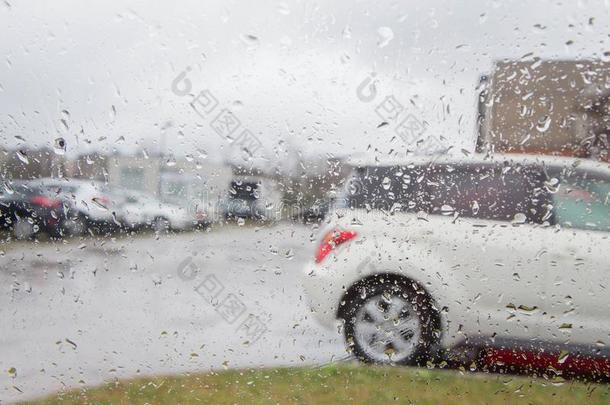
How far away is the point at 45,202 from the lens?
8.79 feet

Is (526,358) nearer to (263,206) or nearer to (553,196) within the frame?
(553,196)

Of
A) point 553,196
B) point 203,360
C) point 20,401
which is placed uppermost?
point 553,196

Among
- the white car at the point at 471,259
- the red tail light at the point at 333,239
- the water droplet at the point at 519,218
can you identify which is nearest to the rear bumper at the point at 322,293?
the white car at the point at 471,259

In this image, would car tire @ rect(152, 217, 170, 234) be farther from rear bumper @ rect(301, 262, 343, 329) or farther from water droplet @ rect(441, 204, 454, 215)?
water droplet @ rect(441, 204, 454, 215)

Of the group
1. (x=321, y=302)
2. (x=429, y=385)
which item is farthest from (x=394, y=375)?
(x=321, y=302)

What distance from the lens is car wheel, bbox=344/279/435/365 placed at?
8.50ft

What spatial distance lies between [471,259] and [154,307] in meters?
1.50

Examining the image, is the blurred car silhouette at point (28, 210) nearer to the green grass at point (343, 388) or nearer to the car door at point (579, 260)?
the green grass at point (343, 388)

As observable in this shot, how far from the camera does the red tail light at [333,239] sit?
257 cm

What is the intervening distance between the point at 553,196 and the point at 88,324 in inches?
85.1

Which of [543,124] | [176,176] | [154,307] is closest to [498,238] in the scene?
[543,124]

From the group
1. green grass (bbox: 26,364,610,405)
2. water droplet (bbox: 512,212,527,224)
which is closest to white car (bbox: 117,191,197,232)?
green grass (bbox: 26,364,610,405)

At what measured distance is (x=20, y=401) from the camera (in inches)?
107

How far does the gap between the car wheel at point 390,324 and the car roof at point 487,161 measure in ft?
1.76
